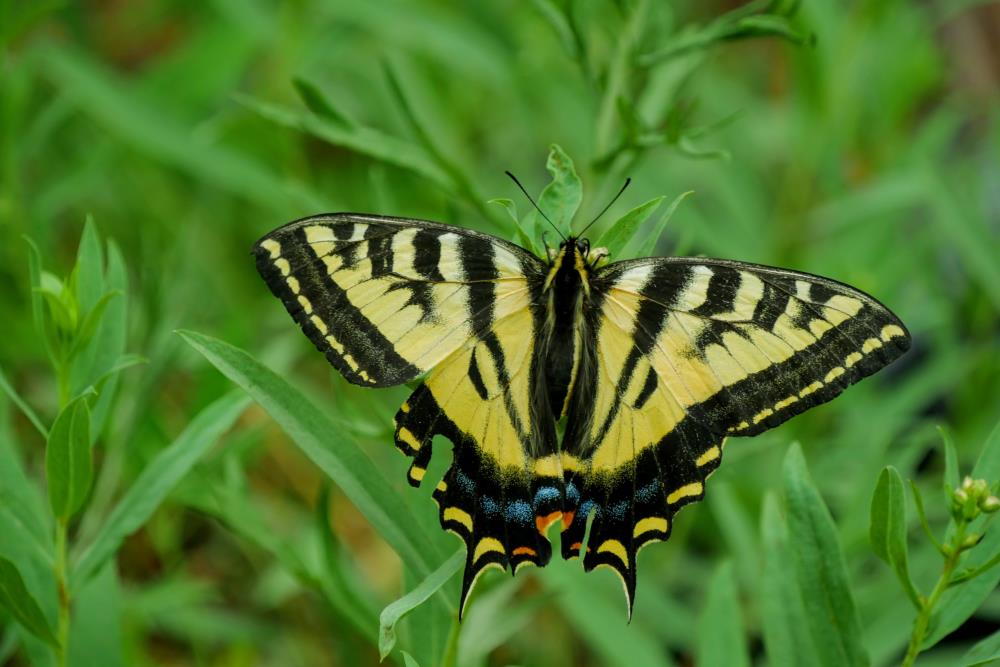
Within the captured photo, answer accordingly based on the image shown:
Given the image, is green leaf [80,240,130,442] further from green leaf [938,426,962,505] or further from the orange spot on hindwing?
green leaf [938,426,962,505]

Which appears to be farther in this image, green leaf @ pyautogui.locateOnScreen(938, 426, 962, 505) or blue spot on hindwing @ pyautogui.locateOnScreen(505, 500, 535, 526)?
blue spot on hindwing @ pyautogui.locateOnScreen(505, 500, 535, 526)

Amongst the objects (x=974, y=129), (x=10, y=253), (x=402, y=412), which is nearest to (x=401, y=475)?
(x=402, y=412)

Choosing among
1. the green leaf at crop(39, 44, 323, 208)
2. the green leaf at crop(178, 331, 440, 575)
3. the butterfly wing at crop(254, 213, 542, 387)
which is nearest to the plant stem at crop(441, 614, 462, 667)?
the green leaf at crop(178, 331, 440, 575)

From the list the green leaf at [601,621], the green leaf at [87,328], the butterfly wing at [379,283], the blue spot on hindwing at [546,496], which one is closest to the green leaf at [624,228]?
the butterfly wing at [379,283]

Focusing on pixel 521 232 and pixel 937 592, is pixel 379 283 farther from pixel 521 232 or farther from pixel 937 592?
pixel 937 592

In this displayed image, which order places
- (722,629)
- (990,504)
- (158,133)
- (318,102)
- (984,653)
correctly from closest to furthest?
(990,504) → (984,653) → (722,629) → (318,102) → (158,133)

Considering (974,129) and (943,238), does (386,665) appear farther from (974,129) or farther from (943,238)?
(974,129)

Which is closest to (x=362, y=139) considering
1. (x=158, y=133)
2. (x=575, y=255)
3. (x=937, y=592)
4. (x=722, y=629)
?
(x=575, y=255)
